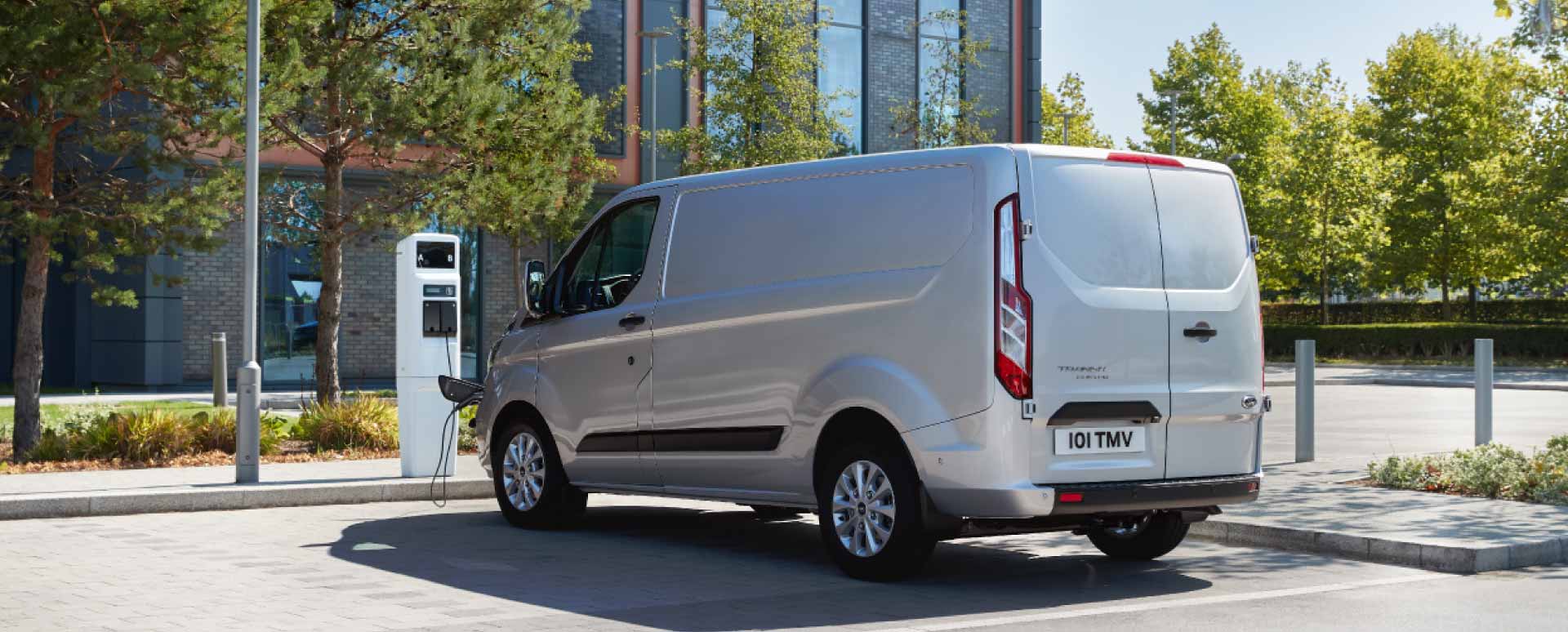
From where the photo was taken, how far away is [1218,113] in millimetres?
57125

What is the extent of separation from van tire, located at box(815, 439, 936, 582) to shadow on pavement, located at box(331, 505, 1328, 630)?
10 centimetres

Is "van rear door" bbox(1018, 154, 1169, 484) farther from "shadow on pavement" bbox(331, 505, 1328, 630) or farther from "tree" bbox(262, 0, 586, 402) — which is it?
"tree" bbox(262, 0, 586, 402)

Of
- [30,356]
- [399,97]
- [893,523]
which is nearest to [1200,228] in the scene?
[893,523]

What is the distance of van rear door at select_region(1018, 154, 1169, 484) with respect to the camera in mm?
7660

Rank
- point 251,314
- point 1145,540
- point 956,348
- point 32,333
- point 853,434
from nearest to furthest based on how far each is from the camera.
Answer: point 956,348 < point 853,434 < point 1145,540 < point 251,314 < point 32,333

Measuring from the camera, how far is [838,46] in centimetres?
3281

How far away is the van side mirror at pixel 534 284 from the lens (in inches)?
416

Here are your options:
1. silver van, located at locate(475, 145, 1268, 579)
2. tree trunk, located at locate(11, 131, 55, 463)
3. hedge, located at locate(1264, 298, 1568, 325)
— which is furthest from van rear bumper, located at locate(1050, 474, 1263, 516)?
hedge, located at locate(1264, 298, 1568, 325)

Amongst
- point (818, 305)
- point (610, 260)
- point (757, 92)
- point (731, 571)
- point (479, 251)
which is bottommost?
point (731, 571)

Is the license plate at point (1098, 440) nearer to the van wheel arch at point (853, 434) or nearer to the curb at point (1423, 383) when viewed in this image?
the van wheel arch at point (853, 434)

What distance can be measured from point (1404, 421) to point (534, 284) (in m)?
14.5

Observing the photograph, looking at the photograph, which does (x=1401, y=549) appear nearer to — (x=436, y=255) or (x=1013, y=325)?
(x=1013, y=325)

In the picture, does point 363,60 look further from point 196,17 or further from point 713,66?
point 713,66

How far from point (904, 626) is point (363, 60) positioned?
36.3ft
